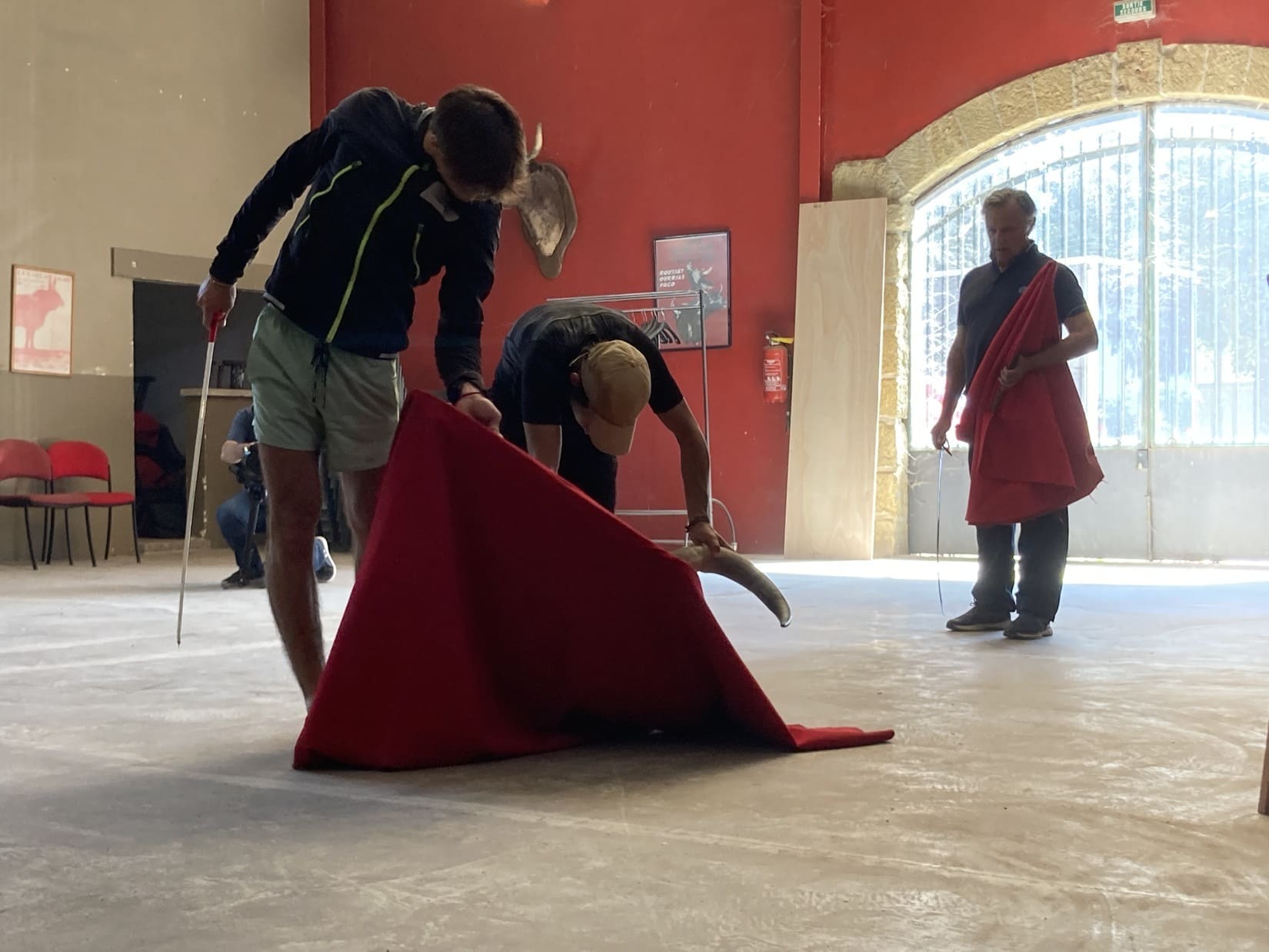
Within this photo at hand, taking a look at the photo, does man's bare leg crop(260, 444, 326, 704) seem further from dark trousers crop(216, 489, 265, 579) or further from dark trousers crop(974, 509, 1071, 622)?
dark trousers crop(216, 489, 265, 579)

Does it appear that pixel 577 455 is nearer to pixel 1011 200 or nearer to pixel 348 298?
pixel 348 298

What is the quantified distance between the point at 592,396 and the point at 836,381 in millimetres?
5112

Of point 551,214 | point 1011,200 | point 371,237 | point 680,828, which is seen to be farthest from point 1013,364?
point 551,214

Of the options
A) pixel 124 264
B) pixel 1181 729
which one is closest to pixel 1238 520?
pixel 1181 729

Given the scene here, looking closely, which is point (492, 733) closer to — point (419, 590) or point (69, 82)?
point (419, 590)

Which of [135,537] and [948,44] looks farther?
[135,537]

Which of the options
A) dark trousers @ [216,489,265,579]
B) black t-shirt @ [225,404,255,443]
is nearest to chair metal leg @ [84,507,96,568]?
dark trousers @ [216,489,265,579]

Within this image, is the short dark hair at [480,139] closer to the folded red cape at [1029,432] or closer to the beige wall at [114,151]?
the folded red cape at [1029,432]

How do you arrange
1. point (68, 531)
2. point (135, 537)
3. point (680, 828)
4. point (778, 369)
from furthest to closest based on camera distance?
point (135, 537), point (68, 531), point (778, 369), point (680, 828)

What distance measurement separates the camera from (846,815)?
1.71 metres

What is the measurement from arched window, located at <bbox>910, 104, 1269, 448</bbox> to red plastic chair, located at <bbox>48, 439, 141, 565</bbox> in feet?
17.6

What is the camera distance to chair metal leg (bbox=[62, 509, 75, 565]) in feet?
25.3

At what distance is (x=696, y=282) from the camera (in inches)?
315

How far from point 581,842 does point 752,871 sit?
0.77ft
